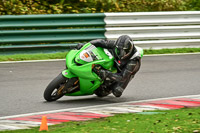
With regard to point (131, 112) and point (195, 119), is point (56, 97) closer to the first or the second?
point (131, 112)

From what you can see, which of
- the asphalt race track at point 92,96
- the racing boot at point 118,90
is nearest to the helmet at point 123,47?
the racing boot at point 118,90

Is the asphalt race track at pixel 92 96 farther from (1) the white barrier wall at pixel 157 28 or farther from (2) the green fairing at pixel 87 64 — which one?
(1) the white barrier wall at pixel 157 28

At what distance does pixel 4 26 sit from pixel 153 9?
19.8 ft

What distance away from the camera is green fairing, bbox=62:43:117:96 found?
7.61 m

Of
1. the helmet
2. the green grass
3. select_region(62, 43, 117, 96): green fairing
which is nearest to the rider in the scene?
the helmet

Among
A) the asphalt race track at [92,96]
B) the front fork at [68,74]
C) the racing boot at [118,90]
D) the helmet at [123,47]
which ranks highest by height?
the helmet at [123,47]

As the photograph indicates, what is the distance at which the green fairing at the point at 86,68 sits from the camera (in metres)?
7.61

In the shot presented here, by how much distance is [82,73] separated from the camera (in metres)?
7.62

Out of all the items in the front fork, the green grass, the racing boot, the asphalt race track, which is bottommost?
the asphalt race track

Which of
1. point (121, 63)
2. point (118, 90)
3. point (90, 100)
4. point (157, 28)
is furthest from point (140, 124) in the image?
point (157, 28)

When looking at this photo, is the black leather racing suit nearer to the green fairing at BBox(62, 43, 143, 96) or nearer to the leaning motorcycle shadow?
the green fairing at BBox(62, 43, 143, 96)

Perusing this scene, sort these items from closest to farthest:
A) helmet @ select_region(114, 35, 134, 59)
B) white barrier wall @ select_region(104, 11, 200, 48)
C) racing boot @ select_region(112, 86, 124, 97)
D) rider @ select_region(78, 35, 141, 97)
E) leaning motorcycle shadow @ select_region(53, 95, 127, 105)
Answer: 1. helmet @ select_region(114, 35, 134, 59)
2. rider @ select_region(78, 35, 141, 97)
3. racing boot @ select_region(112, 86, 124, 97)
4. leaning motorcycle shadow @ select_region(53, 95, 127, 105)
5. white barrier wall @ select_region(104, 11, 200, 48)

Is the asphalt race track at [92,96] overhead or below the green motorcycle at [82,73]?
below

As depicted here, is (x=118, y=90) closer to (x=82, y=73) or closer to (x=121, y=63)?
(x=121, y=63)
